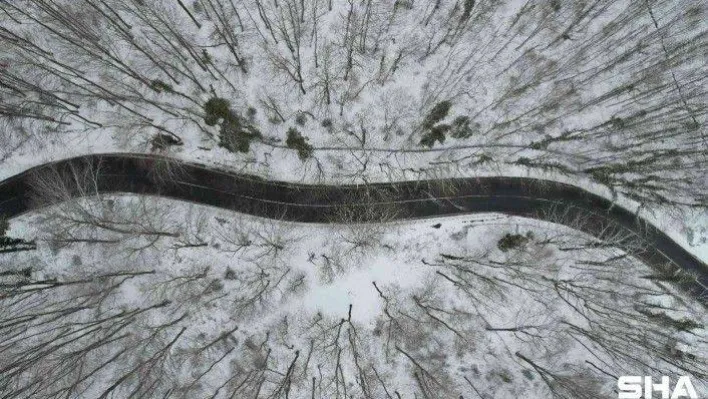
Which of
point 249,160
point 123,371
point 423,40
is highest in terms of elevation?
point 423,40

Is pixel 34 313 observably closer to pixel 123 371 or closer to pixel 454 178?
pixel 123 371

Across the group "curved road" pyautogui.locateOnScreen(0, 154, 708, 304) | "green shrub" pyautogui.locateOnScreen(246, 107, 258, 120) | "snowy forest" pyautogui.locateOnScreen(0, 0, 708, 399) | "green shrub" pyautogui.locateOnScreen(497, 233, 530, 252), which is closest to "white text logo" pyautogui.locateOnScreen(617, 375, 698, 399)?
"snowy forest" pyautogui.locateOnScreen(0, 0, 708, 399)

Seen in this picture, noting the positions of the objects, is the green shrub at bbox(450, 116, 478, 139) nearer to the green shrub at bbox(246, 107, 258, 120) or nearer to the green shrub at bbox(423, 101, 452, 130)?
the green shrub at bbox(423, 101, 452, 130)

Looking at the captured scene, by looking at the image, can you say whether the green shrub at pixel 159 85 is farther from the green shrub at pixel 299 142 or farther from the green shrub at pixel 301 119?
the green shrub at pixel 301 119

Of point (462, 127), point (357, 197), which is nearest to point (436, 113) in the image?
point (462, 127)

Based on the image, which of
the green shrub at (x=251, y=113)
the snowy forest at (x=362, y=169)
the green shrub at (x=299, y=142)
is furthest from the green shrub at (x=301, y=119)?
the green shrub at (x=251, y=113)

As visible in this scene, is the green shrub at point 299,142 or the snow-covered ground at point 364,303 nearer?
the snow-covered ground at point 364,303

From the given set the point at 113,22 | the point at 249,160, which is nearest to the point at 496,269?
the point at 249,160
